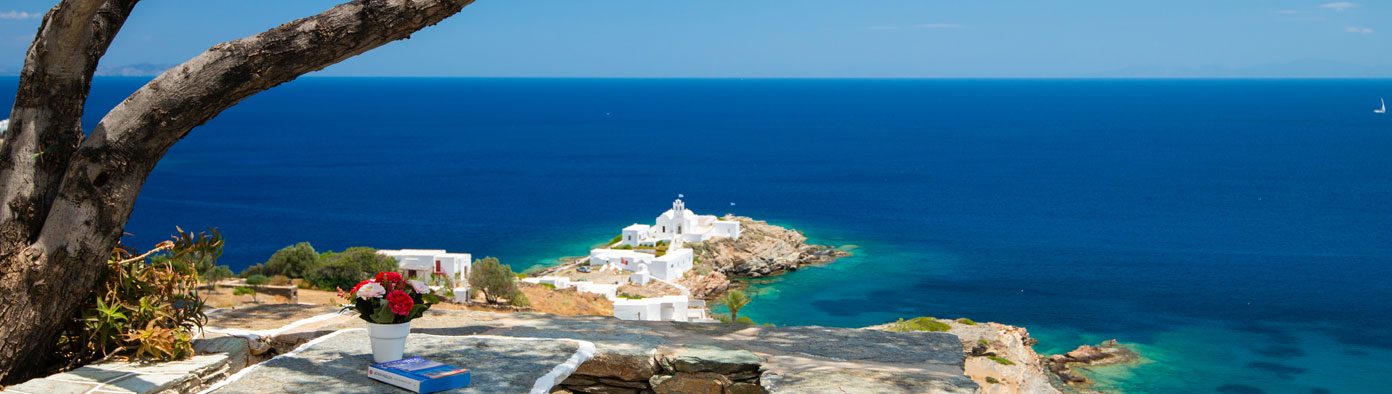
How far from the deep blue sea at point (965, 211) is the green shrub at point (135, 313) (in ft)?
93.1

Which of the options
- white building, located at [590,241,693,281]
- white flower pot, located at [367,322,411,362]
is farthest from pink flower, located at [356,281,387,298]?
white building, located at [590,241,693,281]

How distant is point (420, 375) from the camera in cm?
506

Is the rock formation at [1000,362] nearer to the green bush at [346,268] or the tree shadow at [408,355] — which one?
the tree shadow at [408,355]

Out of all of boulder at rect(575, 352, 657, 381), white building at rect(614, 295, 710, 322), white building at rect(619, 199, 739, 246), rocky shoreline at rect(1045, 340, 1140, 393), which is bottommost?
rocky shoreline at rect(1045, 340, 1140, 393)

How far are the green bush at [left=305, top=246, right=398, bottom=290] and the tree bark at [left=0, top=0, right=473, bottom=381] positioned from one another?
24264 millimetres

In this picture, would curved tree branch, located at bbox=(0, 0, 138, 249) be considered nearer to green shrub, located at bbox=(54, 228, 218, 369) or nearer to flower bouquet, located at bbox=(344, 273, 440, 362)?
green shrub, located at bbox=(54, 228, 218, 369)

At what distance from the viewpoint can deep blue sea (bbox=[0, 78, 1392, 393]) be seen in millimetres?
40156

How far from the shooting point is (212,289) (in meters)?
17.6

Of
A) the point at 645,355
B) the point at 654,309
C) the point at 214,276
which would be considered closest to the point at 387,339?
the point at 645,355

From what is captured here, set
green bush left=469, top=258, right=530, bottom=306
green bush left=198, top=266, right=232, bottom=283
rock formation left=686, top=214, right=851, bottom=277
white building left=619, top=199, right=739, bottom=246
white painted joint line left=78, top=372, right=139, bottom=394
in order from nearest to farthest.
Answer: white painted joint line left=78, top=372, right=139, bottom=394 → green bush left=198, top=266, right=232, bottom=283 → green bush left=469, top=258, right=530, bottom=306 → rock formation left=686, top=214, right=851, bottom=277 → white building left=619, top=199, right=739, bottom=246

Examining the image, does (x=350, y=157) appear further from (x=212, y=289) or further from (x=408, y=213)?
(x=212, y=289)

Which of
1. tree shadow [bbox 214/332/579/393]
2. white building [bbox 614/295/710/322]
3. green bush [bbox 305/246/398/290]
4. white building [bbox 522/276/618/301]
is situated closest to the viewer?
tree shadow [bbox 214/332/579/393]

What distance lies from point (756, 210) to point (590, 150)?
47.8m

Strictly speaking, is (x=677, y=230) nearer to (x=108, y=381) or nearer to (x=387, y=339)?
(x=387, y=339)
